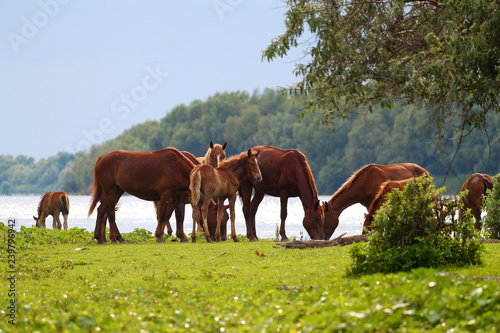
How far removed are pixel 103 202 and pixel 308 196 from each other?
6.18 m

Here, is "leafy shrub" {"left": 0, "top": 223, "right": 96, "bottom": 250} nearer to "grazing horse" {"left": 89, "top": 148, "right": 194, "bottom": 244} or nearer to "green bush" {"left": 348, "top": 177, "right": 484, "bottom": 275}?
"grazing horse" {"left": 89, "top": 148, "right": 194, "bottom": 244}

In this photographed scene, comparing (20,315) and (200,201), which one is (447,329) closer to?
(20,315)

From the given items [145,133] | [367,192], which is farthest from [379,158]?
[367,192]

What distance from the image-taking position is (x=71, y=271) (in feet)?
40.0

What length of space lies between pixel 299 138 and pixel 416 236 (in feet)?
282

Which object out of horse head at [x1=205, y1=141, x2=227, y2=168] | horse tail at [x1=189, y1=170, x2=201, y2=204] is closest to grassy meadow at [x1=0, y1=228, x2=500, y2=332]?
horse tail at [x1=189, y1=170, x2=201, y2=204]

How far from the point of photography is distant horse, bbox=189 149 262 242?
1652 cm

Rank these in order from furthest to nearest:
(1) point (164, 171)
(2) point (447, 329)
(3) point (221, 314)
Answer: (1) point (164, 171) → (3) point (221, 314) → (2) point (447, 329)

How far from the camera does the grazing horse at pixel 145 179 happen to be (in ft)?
59.4

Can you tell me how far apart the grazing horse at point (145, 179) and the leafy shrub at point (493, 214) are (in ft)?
27.6

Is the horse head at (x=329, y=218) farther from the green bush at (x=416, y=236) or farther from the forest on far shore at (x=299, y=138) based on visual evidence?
the forest on far shore at (x=299, y=138)

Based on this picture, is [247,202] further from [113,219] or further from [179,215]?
[113,219]

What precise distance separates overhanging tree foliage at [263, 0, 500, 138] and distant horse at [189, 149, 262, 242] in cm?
468

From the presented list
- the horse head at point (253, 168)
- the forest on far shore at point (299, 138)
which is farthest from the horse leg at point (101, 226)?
the forest on far shore at point (299, 138)
